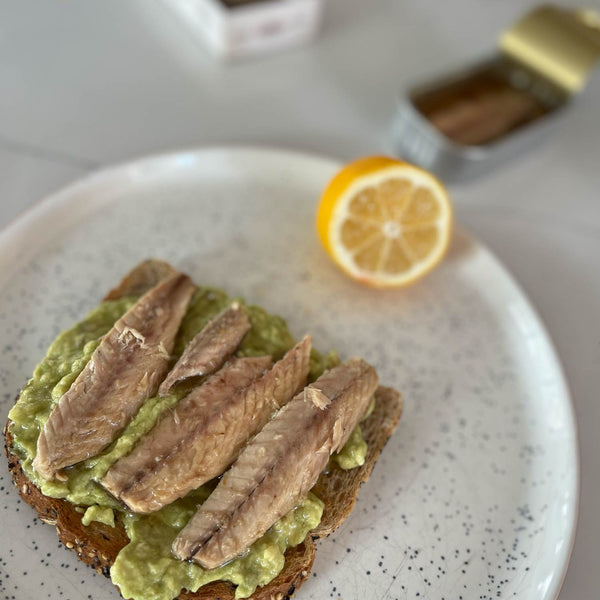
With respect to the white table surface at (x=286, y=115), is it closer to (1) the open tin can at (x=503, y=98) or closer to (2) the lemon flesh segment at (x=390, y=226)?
(1) the open tin can at (x=503, y=98)

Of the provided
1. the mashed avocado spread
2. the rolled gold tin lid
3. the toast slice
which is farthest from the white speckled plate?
the rolled gold tin lid

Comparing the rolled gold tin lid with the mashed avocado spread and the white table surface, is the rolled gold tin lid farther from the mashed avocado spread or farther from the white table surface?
the mashed avocado spread

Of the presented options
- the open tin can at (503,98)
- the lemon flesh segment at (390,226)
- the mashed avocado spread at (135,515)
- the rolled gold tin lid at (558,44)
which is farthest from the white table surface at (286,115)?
the mashed avocado spread at (135,515)

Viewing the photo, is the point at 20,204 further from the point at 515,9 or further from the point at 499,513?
the point at 515,9

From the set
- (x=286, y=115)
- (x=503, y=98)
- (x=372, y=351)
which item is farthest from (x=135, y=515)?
(x=503, y=98)

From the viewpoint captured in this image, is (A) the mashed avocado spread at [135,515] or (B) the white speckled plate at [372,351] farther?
(B) the white speckled plate at [372,351]

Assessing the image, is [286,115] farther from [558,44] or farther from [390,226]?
[558,44]

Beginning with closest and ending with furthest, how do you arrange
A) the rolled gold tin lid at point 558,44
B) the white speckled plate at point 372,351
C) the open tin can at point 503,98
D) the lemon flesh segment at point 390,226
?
the white speckled plate at point 372,351, the lemon flesh segment at point 390,226, the open tin can at point 503,98, the rolled gold tin lid at point 558,44
